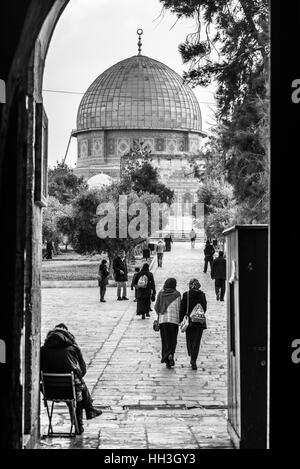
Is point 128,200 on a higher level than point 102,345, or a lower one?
higher

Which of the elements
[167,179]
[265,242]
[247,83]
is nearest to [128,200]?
[247,83]

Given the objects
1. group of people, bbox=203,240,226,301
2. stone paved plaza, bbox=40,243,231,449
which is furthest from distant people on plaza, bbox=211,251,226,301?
stone paved plaza, bbox=40,243,231,449

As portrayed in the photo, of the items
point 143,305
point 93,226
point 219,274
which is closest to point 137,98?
point 93,226

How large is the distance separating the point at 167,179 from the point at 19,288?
9698cm

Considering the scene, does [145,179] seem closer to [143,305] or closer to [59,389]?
[143,305]

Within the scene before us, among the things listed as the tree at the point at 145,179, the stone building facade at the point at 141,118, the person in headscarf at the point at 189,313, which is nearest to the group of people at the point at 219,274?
the person in headscarf at the point at 189,313

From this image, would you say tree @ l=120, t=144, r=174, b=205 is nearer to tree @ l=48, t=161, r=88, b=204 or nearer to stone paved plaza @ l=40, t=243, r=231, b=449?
tree @ l=48, t=161, r=88, b=204

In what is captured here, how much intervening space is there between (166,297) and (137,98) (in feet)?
306

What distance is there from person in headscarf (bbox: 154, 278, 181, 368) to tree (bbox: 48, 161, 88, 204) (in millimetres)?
57057

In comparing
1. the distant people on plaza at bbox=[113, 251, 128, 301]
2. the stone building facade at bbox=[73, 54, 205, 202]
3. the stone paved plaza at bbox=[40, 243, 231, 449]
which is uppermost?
the stone building facade at bbox=[73, 54, 205, 202]

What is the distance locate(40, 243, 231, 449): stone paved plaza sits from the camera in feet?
23.7

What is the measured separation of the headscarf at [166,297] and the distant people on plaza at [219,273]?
8.91m
